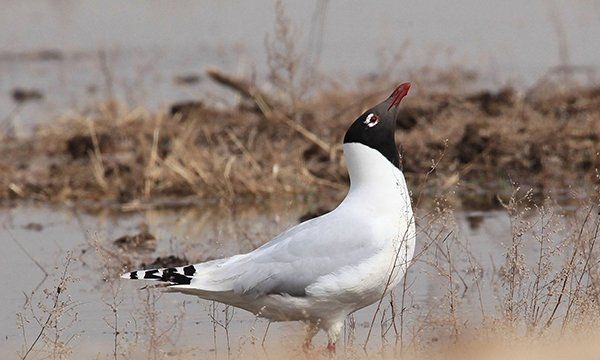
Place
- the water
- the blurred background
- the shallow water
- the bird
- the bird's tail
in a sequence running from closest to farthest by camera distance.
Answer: the bird → the bird's tail → the blurred background → the shallow water → the water

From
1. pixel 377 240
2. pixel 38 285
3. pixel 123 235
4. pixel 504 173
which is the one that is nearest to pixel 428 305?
Result: pixel 377 240

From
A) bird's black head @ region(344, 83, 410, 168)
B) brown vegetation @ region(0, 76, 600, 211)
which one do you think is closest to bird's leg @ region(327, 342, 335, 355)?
bird's black head @ region(344, 83, 410, 168)

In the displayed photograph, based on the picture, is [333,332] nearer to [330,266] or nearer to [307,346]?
[307,346]

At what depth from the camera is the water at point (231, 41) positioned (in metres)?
17.5

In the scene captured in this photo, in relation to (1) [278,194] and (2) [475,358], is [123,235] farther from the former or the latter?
(2) [475,358]

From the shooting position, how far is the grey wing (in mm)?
6805

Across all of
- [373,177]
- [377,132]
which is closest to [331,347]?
[373,177]

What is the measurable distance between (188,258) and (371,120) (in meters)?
2.52

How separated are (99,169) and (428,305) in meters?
4.94

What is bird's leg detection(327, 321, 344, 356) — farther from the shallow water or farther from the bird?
the shallow water

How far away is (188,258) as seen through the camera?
9.33m

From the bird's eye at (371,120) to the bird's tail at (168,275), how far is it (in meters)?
1.17

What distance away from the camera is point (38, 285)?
353 inches

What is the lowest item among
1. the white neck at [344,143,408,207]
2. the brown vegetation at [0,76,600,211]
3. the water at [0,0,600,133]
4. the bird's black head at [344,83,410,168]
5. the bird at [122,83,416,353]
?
the bird at [122,83,416,353]
